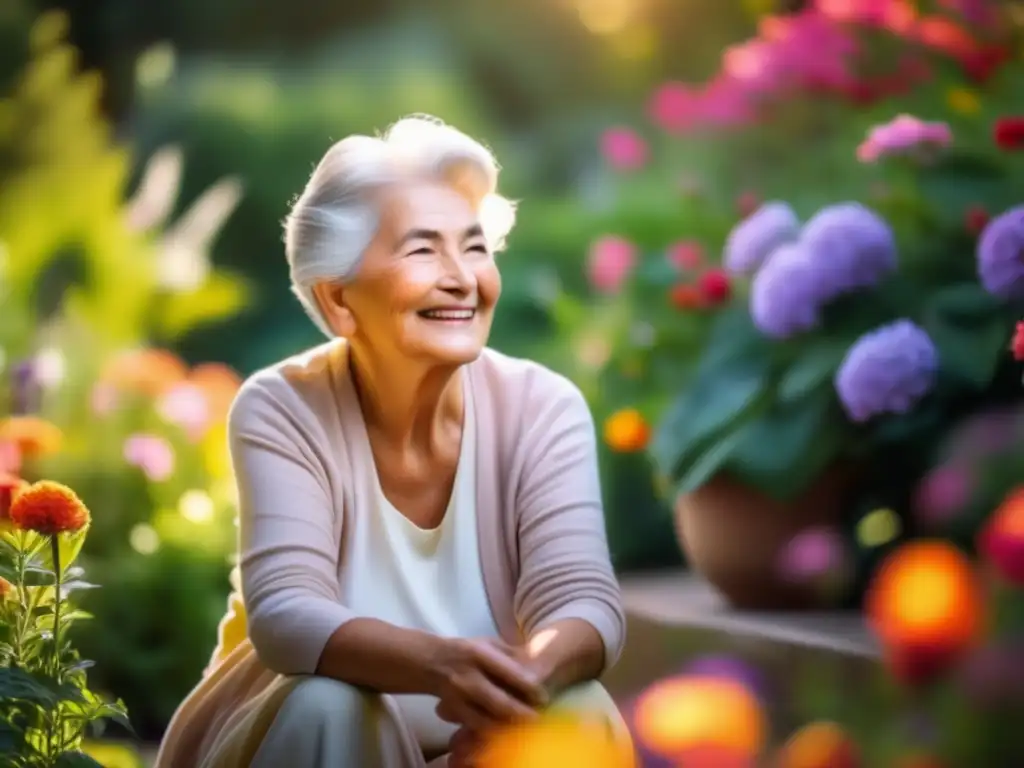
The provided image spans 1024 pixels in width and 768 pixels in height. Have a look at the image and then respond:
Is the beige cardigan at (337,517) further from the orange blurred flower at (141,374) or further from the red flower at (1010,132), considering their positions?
the orange blurred flower at (141,374)

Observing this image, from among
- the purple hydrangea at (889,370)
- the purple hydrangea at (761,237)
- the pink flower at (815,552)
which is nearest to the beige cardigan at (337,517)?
the purple hydrangea at (889,370)

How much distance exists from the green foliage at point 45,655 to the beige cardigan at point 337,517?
0.14 meters

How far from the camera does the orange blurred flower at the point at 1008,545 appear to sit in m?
1.42

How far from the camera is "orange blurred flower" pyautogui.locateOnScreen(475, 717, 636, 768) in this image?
182cm

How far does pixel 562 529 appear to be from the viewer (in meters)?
2.03

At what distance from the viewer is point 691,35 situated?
5.97 metres

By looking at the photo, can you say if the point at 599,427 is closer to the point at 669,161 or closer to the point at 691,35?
the point at 669,161

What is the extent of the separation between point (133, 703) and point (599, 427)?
128cm

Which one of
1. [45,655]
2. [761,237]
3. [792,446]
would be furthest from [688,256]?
[45,655]

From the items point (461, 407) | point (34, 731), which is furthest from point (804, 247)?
point (34, 731)

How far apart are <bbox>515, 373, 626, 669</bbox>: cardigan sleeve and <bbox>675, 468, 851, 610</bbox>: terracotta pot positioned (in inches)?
35.8

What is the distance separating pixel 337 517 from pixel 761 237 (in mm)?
1375

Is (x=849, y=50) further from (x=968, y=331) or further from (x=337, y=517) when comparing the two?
(x=337, y=517)

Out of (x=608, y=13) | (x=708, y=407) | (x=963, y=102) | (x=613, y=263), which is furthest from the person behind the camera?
(x=608, y=13)
